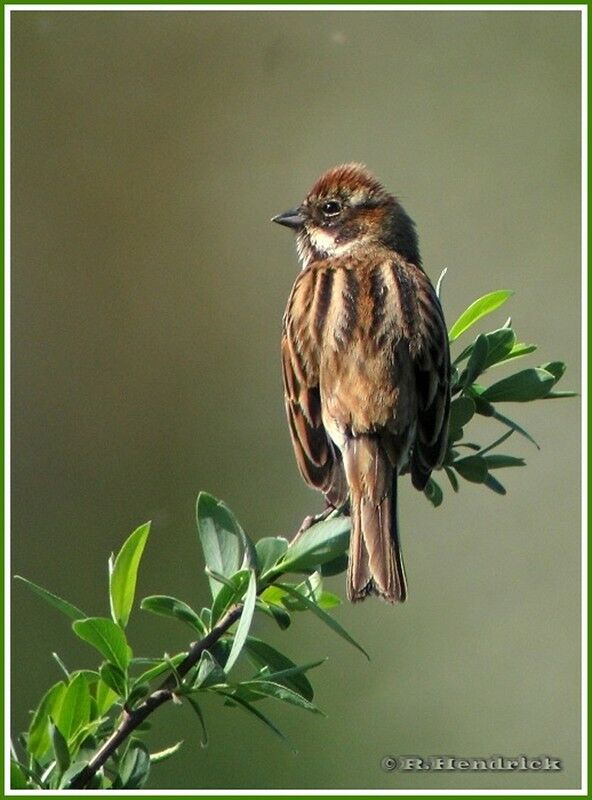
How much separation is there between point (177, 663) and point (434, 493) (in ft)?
2.50

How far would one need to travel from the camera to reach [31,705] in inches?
165

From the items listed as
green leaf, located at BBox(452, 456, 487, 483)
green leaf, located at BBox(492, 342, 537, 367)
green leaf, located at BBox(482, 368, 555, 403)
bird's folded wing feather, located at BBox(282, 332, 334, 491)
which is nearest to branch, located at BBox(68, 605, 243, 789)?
green leaf, located at BBox(452, 456, 487, 483)

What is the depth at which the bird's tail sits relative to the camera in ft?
7.30

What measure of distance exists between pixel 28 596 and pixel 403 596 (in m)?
2.66

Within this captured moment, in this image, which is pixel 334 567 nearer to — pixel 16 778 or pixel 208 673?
pixel 208 673

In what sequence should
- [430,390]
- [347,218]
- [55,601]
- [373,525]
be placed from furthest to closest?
[347,218] < [430,390] < [373,525] < [55,601]

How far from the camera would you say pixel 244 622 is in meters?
1.39

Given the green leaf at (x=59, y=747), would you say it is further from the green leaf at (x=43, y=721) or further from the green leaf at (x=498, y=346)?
the green leaf at (x=498, y=346)

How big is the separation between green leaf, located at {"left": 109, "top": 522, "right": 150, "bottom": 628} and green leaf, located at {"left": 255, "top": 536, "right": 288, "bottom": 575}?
0.48ft

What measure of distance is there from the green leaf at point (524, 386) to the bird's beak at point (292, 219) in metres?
1.69

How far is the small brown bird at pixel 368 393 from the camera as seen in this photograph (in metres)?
2.30

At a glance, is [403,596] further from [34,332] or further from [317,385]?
[34,332]

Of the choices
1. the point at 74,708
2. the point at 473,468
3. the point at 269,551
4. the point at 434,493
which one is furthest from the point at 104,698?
the point at 434,493

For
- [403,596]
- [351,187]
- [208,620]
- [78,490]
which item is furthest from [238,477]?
[208,620]
